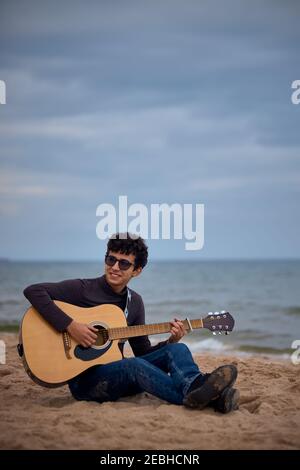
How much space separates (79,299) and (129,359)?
54 centimetres

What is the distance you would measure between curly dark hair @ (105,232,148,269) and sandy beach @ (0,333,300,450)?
97 cm

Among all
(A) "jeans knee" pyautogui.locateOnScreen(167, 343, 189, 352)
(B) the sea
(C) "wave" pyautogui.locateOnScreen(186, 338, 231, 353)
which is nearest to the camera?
(A) "jeans knee" pyautogui.locateOnScreen(167, 343, 189, 352)

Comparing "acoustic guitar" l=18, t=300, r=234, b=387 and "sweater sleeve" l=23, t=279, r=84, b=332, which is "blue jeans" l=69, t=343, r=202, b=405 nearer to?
"acoustic guitar" l=18, t=300, r=234, b=387

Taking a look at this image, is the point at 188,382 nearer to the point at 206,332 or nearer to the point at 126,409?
the point at 126,409

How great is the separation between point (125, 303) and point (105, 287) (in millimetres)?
189

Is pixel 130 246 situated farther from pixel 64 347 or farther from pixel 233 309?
pixel 233 309

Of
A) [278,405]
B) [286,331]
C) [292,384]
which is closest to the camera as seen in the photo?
[278,405]

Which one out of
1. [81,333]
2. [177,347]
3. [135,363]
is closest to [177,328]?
[177,347]

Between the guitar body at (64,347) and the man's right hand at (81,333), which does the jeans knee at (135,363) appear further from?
the man's right hand at (81,333)

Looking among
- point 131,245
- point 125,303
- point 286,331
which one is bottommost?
point 286,331

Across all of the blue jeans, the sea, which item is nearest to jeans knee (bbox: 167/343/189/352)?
the blue jeans

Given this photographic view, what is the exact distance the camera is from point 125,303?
4.36 m

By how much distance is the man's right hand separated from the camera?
401 centimetres
